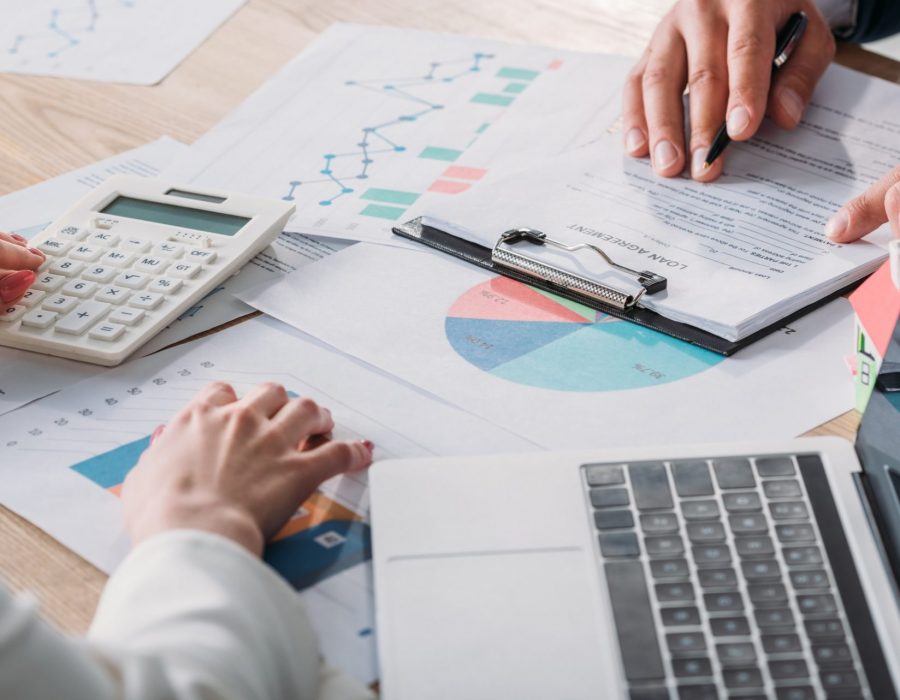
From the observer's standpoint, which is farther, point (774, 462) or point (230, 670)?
point (774, 462)

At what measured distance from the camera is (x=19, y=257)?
723 mm

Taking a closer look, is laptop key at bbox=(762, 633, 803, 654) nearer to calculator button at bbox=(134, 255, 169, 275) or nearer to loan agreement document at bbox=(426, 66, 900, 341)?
loan agreement document at bbox=(426, 66, 900, 341)

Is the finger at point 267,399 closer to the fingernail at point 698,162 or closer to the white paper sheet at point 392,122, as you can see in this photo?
the white paper sheet at point 392,122

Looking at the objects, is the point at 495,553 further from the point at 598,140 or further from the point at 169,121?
the point at 169,121

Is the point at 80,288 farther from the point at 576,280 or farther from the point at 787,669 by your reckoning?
the point at 787,669

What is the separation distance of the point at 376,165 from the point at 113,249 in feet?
0.83

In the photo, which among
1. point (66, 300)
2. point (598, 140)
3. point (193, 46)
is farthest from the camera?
point (193, 46)

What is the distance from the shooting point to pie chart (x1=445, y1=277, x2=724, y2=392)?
2.15 feet

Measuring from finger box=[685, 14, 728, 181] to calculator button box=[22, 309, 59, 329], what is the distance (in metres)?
0.51

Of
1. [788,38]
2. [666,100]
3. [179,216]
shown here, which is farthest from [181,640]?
[788,38]

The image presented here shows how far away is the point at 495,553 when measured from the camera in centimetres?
52

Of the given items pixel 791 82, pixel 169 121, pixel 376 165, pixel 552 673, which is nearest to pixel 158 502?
pixel 552 673

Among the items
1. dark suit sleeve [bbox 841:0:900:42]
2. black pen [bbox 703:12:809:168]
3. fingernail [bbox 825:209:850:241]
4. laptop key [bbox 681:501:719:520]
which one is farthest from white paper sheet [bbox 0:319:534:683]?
dark suit sleeve [bbox 841:0:900:42]

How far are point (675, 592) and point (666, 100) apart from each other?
534 millimetres
